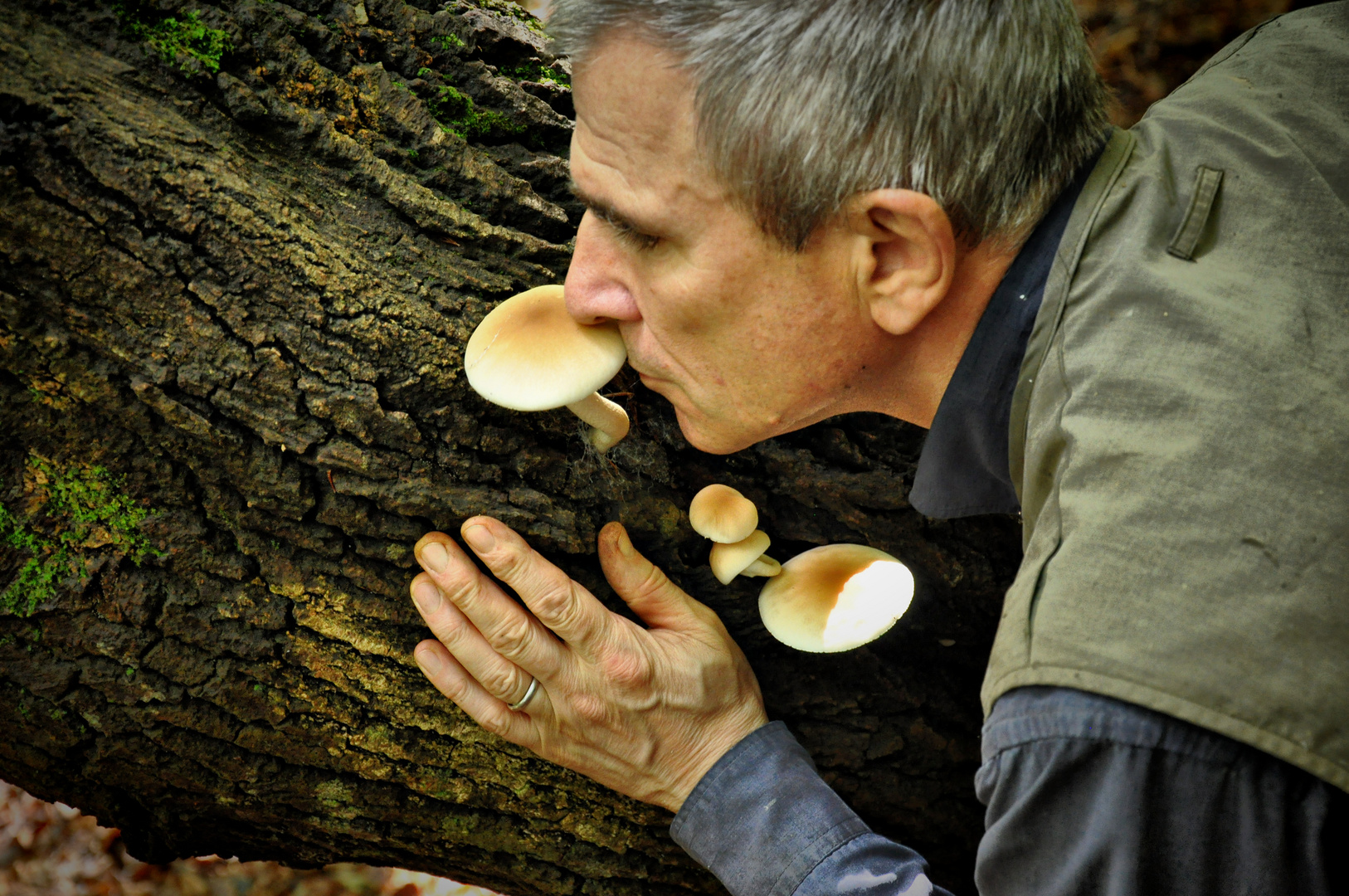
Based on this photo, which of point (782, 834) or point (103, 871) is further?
point (103, 871)

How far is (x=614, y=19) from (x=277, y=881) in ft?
11.0

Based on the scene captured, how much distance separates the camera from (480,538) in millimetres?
1968

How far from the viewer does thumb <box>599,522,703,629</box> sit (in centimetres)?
215

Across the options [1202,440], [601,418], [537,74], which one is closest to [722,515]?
[601,418]

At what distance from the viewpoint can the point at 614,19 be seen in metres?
1.53

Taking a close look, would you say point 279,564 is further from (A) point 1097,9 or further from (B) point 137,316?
(A) point 1097,9

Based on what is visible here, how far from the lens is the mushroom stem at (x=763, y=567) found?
90.4 inches

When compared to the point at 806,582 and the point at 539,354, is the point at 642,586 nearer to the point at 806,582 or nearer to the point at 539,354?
the point at 806,582

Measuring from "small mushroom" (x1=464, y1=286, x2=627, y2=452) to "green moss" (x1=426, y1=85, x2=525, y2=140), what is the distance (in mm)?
573

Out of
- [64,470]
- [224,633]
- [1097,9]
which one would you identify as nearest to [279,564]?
[224,633]

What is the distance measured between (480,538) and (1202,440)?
57.6 inches

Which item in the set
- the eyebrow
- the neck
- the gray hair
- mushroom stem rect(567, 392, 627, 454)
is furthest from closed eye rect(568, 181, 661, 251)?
the neck

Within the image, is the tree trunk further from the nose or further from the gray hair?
the gray hair

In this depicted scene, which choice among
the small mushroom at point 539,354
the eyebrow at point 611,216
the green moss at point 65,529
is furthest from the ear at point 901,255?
the green moss at point 65,529
